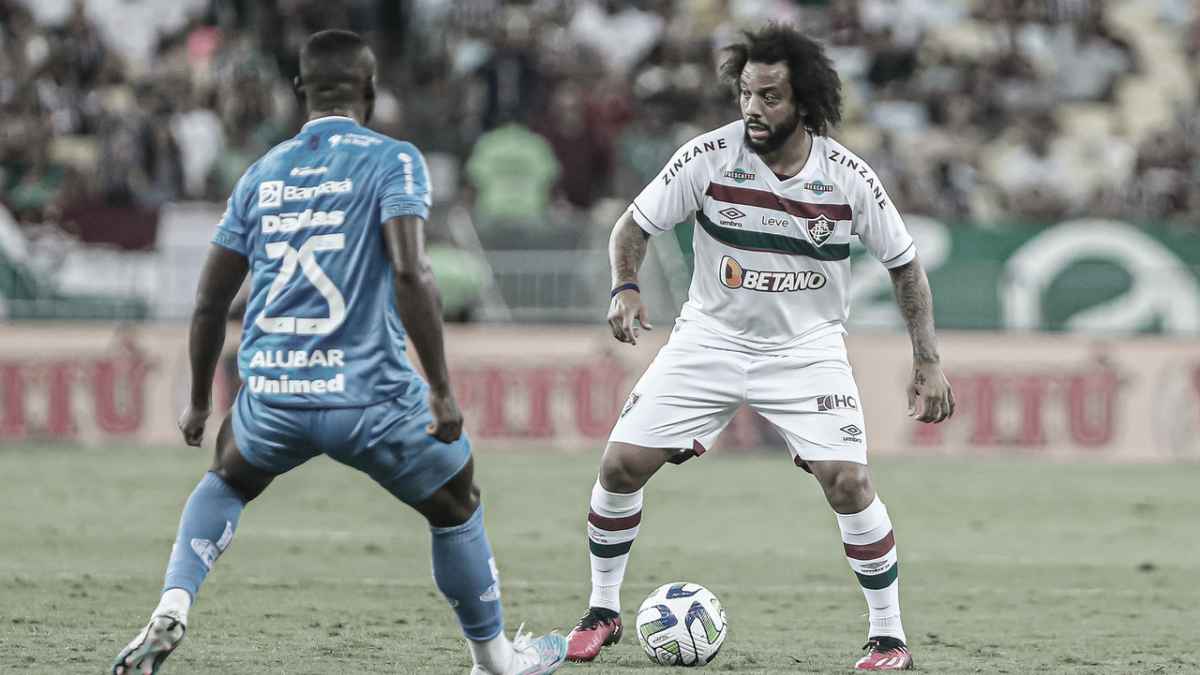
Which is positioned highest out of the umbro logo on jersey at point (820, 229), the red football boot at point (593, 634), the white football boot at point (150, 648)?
the umbro logo on jersey at point (820, 229)

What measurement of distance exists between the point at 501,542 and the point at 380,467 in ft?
18.7

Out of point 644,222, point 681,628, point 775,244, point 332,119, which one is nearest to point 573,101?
point 644,222

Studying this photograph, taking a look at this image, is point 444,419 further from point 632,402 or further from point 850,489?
point 850,489

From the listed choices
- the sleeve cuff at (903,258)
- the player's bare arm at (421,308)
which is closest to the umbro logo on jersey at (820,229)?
the sleeve cuff at (903,258)

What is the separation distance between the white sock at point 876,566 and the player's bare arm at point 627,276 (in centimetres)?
112

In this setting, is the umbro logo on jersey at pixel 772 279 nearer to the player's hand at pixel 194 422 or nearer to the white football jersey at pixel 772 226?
the white football jersey at pixel 772 226

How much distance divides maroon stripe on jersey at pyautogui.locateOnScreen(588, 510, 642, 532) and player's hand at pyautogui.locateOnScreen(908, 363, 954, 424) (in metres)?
1.23

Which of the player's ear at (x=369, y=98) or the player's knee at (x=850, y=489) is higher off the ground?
the player's ear at (x=369, y=98)

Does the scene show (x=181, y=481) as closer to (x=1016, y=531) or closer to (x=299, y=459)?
(x=1016, y=531)

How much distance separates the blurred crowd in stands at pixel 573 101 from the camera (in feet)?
63.3

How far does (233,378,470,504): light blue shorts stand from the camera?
18.9 feet

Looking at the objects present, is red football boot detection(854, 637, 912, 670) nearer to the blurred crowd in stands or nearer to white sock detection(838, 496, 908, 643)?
white sock detection(838, 496, 908, 643)

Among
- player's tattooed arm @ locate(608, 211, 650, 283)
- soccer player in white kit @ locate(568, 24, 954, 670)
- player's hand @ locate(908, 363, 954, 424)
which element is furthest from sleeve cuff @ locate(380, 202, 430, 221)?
player's hand @ locate(908, 363, 954, 424)

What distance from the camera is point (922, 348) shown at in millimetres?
7336
